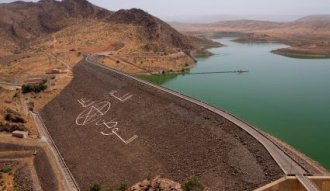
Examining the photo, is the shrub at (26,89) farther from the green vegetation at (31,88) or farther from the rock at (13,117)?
the rock at (13,117)

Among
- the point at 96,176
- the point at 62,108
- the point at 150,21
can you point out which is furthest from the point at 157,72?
the point at 96,176

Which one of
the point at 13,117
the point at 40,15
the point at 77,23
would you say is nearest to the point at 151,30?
the point at 77,23

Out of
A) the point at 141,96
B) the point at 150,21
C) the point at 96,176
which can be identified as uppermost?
the point at 150,21

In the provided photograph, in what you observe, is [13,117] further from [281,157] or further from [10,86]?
[281,157]

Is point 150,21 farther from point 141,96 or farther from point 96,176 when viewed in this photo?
point 96,176

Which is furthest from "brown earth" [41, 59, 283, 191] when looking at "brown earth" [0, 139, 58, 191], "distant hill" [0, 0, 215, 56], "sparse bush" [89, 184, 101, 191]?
"distant hill" [0, 0, 215, 56]

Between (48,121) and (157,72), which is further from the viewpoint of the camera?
(157,72)
